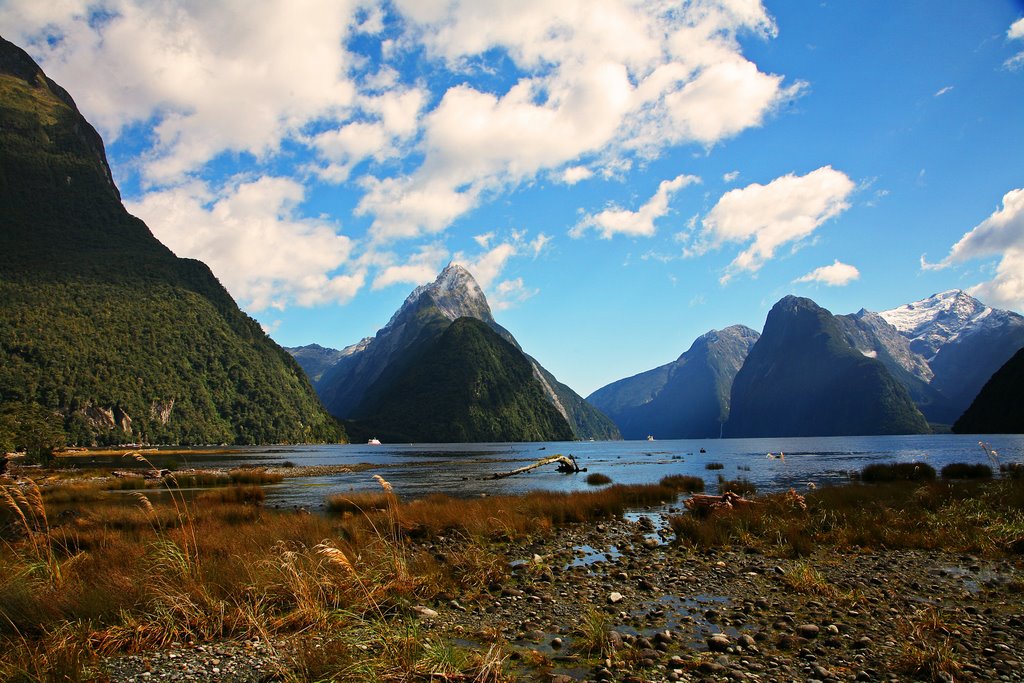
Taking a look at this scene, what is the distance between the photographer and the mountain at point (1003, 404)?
14012 cm

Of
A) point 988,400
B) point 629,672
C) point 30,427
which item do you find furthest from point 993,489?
point 988,400

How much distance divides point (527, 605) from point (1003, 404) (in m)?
195

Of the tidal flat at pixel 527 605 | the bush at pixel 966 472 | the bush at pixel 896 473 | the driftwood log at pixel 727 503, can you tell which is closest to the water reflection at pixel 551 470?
the driftwood log at pixel 727 503

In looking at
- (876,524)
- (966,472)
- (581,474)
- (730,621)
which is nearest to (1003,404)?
(966,472)

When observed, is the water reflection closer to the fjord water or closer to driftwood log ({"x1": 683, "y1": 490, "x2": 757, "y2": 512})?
the fjord water

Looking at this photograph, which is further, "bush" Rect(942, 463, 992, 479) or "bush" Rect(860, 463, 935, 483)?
"bush" Rect(942, 463, 992, 479)

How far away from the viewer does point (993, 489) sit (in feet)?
76.0

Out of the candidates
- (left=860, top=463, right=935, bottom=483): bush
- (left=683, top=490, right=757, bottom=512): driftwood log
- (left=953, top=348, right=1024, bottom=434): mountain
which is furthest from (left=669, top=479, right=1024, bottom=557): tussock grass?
(left=953, top=348, right=1024, bottom=434): mountain

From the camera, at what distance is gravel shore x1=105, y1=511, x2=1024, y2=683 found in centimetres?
701

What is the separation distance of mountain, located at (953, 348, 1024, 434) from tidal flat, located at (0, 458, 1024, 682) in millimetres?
172230

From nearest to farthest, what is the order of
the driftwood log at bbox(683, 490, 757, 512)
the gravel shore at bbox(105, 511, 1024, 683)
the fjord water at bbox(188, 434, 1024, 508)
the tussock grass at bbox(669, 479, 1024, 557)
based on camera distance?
the gravel shore at bbox(105, 511, 1024, 683), the tussock grass at bbox(669, 479, 1024, 557), the driftwood log at bbox(683, 490, 757, 512), the fjord water at bbox(188, 434, 1024, 508)

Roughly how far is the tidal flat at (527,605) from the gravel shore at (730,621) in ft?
0.15

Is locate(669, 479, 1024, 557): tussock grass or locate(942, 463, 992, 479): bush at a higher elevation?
locate(669, 479, 1024, 557): tussock grass

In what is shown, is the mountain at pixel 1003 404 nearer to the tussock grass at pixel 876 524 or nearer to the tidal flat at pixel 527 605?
the tussock grass at pixel 876 524
